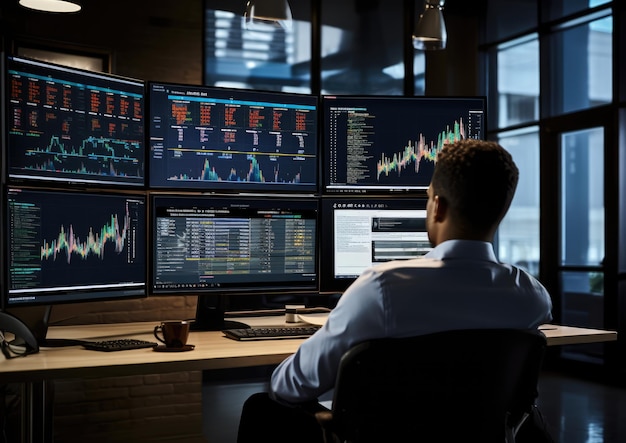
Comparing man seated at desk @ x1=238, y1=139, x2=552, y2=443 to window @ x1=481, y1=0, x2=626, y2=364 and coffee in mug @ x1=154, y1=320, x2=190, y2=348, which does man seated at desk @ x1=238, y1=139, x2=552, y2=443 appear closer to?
coffee in mug @ x1=154, y1=320, x2=190, y2=348

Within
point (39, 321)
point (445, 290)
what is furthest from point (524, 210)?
point (445, 290)

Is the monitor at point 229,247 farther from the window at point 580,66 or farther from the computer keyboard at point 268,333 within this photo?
the window at point 580,66

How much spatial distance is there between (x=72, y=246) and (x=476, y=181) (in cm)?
128

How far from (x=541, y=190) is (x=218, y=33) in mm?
3016

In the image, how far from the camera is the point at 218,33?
5.91 meters

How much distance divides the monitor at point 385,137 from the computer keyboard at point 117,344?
903 mm

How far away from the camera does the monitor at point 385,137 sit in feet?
9.28

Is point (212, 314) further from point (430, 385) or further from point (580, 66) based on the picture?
point (580, 66)

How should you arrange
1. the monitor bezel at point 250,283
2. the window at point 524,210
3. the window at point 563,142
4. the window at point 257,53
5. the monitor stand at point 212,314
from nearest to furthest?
the monitor bezel at point 250,283
the monitor stand at point 212,314
the window at point 257,53
the window at point 563,142
the window at point 524,210

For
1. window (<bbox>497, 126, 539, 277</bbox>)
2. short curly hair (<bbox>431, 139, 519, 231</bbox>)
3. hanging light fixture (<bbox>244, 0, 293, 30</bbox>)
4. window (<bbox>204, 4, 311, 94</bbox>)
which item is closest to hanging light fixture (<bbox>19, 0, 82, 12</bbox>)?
hanging light fixture (<bbox>244, 0, 293, 30</bbox>)

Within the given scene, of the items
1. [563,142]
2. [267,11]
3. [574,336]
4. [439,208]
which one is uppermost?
[267,11]

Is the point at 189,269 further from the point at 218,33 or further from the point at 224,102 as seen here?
the point at 218,33

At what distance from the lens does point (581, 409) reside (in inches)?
193

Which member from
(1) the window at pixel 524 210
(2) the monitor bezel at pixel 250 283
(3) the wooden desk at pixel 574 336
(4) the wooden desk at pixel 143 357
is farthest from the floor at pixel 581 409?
(4) the wooden desk at pixel 143 357
